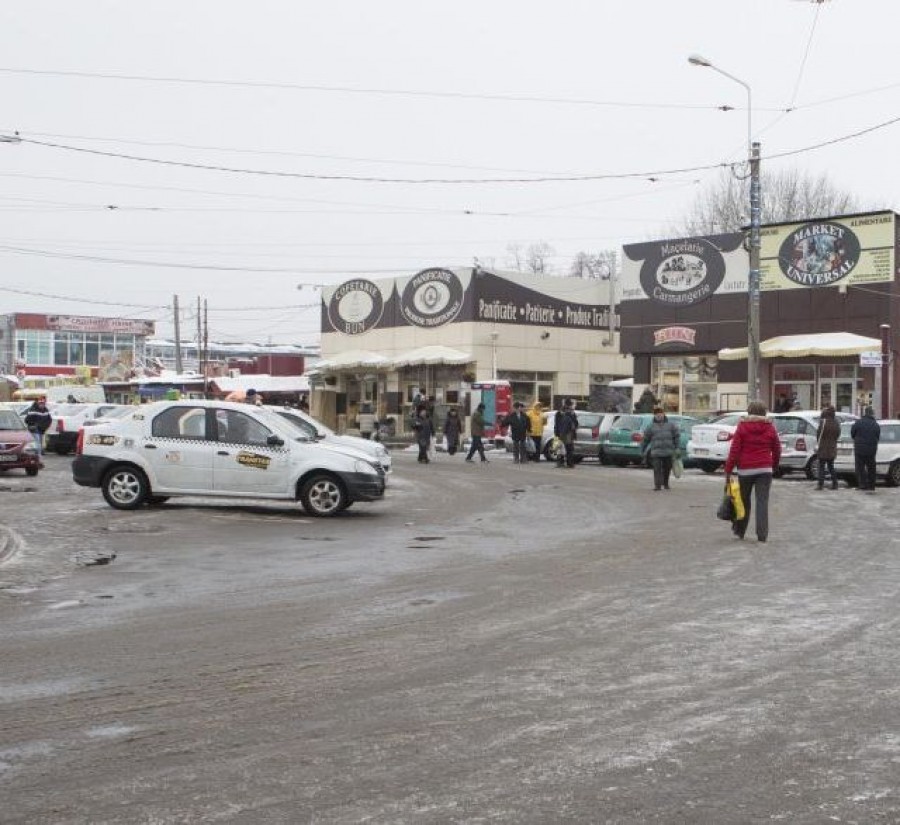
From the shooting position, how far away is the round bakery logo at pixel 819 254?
35.8m

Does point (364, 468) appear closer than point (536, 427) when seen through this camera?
Yes

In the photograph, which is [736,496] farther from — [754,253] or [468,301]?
→ [468,301]

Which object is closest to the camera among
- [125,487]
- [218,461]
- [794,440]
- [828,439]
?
[218,461]

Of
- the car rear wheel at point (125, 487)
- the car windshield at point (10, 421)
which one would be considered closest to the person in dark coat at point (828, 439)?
the car rear wheel at point (125, 487)

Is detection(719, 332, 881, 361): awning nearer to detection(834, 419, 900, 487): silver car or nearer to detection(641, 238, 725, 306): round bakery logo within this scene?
detection(641, 238, 725, 306): round bakery logo

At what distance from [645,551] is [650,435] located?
9846 mm

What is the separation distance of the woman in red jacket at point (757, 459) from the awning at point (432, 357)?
→ 103ft

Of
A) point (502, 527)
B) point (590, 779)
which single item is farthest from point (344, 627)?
point (502, 527)

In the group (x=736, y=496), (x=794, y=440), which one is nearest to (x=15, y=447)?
→ (x=736, y=496)

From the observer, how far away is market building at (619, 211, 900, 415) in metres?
35.1

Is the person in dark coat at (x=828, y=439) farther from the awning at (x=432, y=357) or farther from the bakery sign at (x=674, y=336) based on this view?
the awning at (x=432, y=357)

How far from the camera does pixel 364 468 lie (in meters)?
15.8

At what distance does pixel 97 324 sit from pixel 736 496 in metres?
86.0

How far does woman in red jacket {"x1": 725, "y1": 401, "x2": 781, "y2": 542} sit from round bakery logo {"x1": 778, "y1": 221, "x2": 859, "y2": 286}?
24571mm
